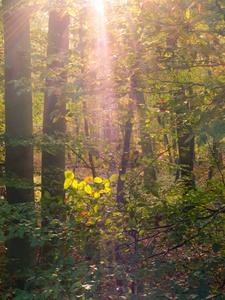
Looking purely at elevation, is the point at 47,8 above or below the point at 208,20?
above

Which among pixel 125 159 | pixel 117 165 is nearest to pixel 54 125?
pixel 117 165

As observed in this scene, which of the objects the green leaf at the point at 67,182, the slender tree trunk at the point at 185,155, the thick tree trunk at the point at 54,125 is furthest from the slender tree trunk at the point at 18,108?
the green leaf at the point at 67,182

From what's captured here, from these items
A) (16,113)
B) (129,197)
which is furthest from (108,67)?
(16,113)

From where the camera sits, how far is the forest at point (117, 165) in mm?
2305

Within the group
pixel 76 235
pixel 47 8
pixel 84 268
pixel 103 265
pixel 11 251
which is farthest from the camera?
pixel 11 251

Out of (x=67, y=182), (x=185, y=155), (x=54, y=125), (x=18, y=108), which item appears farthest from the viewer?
(x=185, y=155)

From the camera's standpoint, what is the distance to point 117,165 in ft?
16.0

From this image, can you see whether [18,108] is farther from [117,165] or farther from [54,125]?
[117,165]

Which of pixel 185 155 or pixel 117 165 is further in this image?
pixel 185 155

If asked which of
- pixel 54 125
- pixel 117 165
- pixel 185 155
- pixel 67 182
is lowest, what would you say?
pixel 67 182

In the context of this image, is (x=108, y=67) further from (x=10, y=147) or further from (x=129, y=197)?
(x=10, y=147)

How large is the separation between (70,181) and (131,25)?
2510 mm

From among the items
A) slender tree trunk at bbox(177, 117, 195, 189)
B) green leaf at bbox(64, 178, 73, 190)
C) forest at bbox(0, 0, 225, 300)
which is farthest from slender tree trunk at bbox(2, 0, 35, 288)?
green leaf at bbox(64, 178, 73, 190)

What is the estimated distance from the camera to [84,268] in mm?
2156
